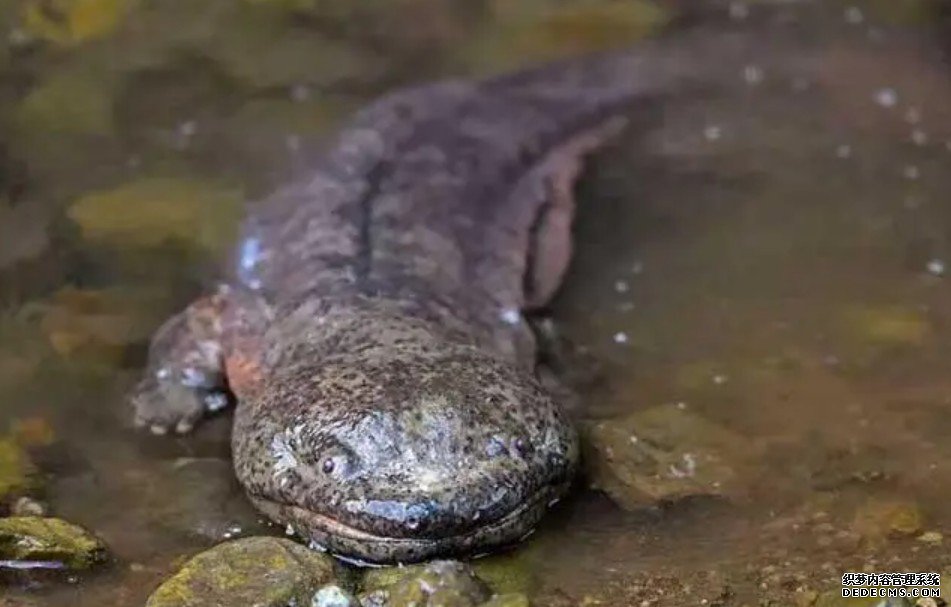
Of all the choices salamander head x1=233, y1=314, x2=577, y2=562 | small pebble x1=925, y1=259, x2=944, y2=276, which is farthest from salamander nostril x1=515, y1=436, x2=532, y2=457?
small pebble x1=925, y1=259, x2=944, y2=276

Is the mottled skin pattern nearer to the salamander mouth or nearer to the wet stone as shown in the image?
the salamander mouth

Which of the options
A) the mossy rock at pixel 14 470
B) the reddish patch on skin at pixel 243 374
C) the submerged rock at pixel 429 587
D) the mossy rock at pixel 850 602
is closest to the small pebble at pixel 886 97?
the reddish patch on skin at pixel 243 374

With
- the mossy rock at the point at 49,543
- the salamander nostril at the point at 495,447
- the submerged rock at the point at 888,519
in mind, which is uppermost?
the salamander nostril at the point at 495,447

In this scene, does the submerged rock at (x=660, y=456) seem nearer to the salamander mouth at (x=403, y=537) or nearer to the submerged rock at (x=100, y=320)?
the salamander mouth at (x=403, y=537)

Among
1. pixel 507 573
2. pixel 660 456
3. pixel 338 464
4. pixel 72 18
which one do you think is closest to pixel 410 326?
pixel 338 464

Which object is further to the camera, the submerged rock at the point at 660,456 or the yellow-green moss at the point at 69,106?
the yellow-green moss at the point at 69,106

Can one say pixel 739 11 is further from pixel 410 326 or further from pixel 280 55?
pixel 410 326
